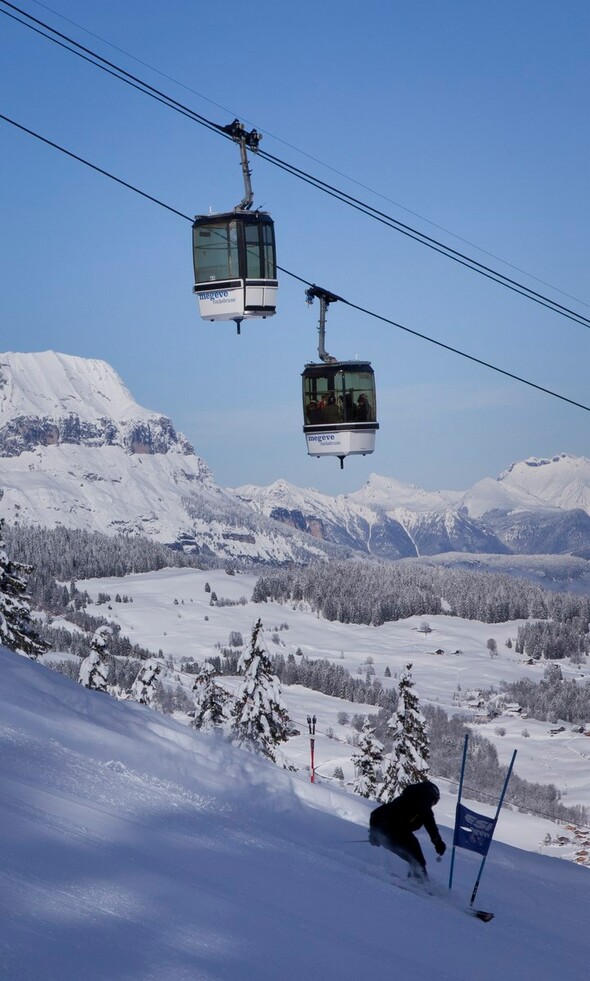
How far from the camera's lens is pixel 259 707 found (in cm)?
3062

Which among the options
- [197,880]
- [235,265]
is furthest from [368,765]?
[197,880]

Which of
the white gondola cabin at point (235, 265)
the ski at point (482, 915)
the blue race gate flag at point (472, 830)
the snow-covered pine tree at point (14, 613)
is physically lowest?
the ski at point (482, 915)

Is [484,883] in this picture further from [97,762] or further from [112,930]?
[112,930]

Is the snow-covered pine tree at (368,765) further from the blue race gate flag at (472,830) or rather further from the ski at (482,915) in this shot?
the ski at (482,915)

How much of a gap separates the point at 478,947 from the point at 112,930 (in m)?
4.42

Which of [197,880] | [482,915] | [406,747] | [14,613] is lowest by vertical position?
[406,747]

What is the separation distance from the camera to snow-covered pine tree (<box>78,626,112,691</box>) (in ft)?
103

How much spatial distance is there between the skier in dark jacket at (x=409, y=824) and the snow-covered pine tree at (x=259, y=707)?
20.1 meters

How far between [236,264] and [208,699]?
20.5 meters

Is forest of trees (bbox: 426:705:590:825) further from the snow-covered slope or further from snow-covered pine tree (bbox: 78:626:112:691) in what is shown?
the snow-covered slope

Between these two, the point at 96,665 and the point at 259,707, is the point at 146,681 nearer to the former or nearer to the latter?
the point at 96,665

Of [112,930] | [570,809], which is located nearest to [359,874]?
[112,930]

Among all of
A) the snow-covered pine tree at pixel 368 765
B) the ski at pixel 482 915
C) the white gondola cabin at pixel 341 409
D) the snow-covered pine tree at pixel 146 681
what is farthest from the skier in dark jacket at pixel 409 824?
the snow-covered pine tree at pixel 146 681

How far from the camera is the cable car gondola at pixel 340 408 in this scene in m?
18.8
